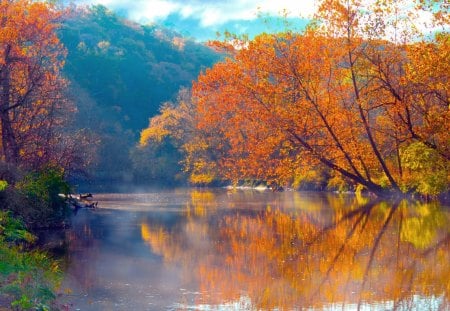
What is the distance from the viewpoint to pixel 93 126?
89.3 meters

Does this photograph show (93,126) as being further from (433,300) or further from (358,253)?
(433,300)

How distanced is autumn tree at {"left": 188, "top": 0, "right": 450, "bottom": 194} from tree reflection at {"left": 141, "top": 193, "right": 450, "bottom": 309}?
2463 mm

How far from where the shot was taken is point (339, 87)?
87.8 feet

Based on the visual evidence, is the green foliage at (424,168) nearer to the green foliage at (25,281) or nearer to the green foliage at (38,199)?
the green foliage at (38,199)

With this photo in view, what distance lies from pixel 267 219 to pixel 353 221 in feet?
13.8

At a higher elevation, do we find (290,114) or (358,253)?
(290,114)

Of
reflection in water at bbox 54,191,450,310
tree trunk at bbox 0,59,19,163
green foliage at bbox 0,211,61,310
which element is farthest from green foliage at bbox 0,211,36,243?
tree trunk at bbox 0,59,19,163

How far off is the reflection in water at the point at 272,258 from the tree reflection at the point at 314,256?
28 mm

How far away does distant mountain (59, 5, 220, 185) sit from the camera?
93250 millimetres

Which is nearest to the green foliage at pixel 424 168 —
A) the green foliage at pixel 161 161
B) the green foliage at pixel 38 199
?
the green foliage at pixel 38 199

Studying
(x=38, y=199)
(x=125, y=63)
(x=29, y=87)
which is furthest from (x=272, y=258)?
(x=125, y=63)

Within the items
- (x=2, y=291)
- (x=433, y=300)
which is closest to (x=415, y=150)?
(x=433, y=300)

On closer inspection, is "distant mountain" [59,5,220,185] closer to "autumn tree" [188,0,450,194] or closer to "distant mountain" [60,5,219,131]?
"distant mountain" [60,5,219,131]

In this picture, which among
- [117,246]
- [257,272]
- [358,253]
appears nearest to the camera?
[257,272]
